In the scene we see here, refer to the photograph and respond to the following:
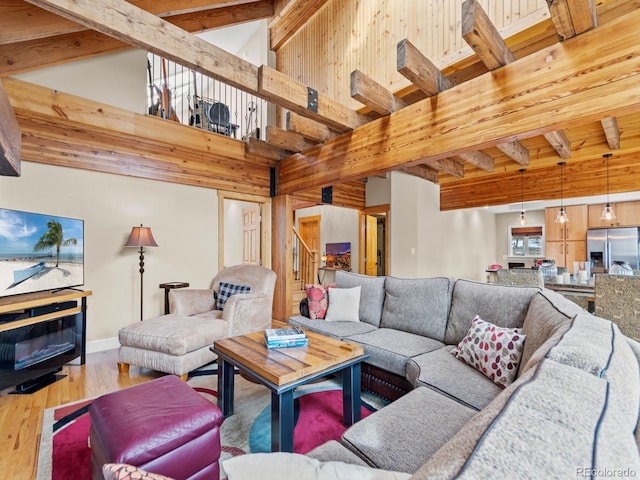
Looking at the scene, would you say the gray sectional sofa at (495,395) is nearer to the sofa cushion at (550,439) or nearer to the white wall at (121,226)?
the sofa cushion at (550,439)

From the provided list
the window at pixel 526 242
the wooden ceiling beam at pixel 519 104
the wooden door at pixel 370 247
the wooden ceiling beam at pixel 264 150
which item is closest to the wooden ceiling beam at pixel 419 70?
Answer: the wooden ceiling beam at pixel 519 104

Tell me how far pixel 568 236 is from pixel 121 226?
8.76 meters

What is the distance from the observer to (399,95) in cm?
324

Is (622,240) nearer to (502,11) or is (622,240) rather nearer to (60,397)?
(502,11)

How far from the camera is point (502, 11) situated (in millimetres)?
2385

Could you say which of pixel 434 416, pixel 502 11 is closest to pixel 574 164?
pixel 502 11

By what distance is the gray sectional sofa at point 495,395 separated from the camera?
479 mm

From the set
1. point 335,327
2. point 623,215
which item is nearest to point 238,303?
point 335,327

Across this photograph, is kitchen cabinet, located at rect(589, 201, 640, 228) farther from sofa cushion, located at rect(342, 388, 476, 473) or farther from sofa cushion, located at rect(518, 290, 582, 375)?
sofa cushion, located at rect(342, 388, 476, 473)

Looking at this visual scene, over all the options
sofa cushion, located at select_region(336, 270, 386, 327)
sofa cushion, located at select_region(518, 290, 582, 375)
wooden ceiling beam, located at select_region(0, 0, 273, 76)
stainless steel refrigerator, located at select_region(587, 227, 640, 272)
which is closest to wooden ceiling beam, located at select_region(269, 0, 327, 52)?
wooden ceiling beam, located at select_region(0, 0, 273, 76)

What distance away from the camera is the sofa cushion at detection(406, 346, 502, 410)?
158 cm

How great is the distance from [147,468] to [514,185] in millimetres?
6509

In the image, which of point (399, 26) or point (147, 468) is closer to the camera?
point (147, 468)

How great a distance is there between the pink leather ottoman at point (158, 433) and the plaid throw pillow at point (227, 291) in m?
2.00
